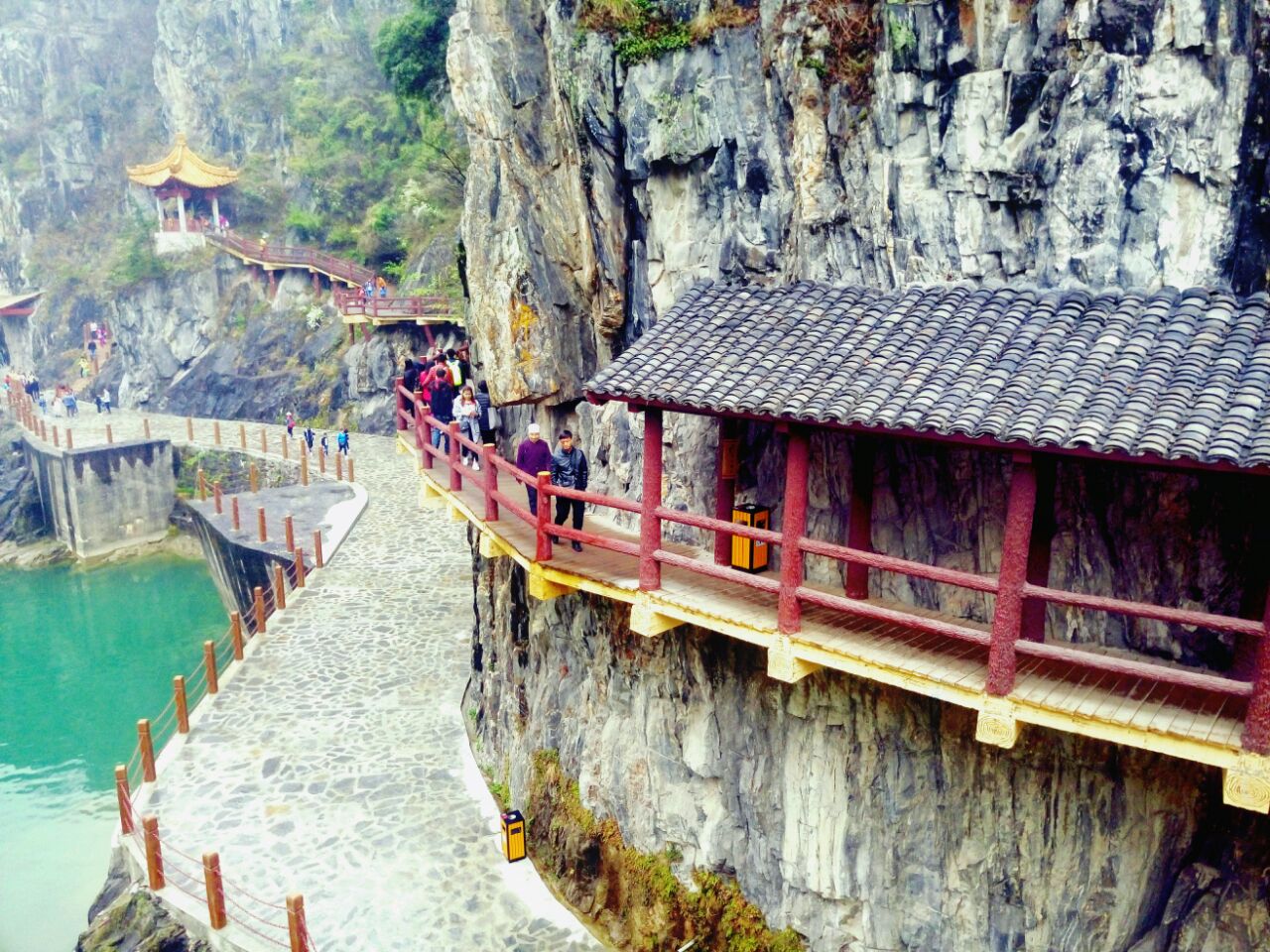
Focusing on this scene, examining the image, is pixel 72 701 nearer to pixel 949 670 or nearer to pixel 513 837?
pixel 513 837

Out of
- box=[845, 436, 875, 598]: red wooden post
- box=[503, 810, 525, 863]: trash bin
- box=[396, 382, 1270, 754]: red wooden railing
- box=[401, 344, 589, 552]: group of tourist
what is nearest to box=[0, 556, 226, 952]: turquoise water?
box=[503, 810, 525, 863]: trash bin

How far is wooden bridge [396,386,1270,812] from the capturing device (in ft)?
22.8

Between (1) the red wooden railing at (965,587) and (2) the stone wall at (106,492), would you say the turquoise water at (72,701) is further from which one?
(1) the red wooden railing at (965,587)

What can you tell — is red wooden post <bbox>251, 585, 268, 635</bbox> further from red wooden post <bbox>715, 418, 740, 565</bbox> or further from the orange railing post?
red wooden post <bbox>715, 418, 740, 565</bbox>

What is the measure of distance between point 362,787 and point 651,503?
9258mm

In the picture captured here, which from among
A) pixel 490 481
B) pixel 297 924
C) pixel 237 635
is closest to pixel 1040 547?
pixel 490 481

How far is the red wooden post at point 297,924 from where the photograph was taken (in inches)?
468

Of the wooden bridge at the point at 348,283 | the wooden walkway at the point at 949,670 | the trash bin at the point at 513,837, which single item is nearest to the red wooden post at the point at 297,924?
the trash bin at the point at 513,837

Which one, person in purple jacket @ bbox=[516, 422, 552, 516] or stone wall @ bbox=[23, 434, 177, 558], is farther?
stone wall @ bbox=[23, 434, 177, 558]

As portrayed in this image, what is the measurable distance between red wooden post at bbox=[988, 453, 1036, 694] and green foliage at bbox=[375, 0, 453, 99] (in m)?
31.3

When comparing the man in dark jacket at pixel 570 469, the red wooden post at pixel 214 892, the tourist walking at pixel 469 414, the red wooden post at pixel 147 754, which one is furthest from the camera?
the tourist walking at pixel 469 414

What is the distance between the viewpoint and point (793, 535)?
29.2 feet

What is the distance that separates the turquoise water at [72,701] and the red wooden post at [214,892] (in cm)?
691

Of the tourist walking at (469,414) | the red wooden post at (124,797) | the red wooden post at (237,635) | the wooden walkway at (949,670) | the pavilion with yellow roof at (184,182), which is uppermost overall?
the pavilion with yellow roof at (184,182)
